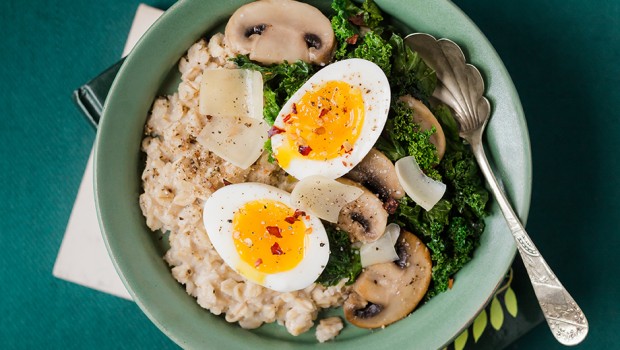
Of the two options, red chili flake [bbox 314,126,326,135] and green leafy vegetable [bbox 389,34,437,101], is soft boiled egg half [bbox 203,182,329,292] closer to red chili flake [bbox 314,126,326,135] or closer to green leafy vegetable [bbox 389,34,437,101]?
red chili flake [bbox 314,126,326,135]

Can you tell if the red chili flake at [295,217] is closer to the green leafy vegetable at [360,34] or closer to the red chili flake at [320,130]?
the red chili flake at [320,130]

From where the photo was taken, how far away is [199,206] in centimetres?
347

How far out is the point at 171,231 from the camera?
11.9 feet

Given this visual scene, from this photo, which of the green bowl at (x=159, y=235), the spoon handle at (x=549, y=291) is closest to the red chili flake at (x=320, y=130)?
the green bowl at (x=159, y=235)

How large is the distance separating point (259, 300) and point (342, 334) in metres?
0.50

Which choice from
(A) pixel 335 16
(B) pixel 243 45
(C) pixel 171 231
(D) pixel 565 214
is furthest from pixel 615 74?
(C) pixel 171 231

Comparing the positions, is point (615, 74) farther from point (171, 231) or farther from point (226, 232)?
point (171, 231)

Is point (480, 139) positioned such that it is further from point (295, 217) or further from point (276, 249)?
point (276, 249)

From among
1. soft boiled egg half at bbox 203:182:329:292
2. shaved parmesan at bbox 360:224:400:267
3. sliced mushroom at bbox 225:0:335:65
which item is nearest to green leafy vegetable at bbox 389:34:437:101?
sliced mushroom at bbox 225:0:335:65

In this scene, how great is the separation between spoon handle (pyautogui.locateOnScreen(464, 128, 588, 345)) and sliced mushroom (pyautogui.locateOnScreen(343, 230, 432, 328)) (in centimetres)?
46

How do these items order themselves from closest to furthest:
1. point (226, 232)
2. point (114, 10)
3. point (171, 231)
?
point (226, 232) < point (171, 231) < point (114, 10)

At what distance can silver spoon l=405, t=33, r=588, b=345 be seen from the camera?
323 centimetres

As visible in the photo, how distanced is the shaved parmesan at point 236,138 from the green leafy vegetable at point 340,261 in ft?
1.79

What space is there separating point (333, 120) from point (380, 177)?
15.0 inches
